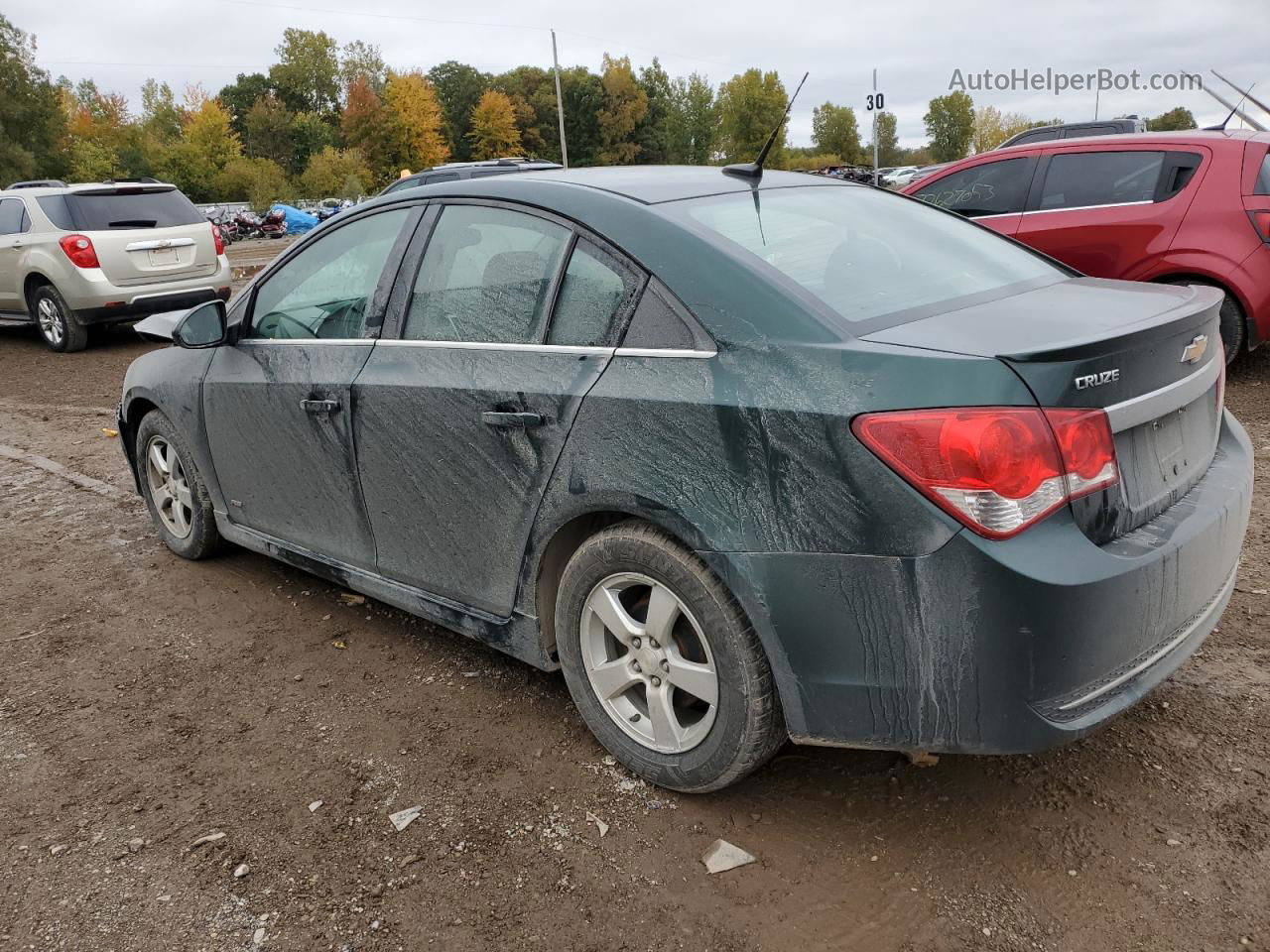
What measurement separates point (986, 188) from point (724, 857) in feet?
22.8

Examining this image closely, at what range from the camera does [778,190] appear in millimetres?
3277

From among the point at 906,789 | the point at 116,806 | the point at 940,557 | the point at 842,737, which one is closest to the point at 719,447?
the point at 940,557

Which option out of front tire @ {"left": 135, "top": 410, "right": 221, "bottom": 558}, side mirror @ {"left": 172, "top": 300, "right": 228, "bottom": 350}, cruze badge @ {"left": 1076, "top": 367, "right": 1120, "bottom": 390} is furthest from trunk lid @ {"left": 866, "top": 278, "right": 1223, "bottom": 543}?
front tire @ {"left": 135, "top": 410, "right": 221, "bottom": 558}

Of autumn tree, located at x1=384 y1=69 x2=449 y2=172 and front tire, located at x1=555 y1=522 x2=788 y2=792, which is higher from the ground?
autumn tree, located at x1=384 y1=69 x2=449 y2=172

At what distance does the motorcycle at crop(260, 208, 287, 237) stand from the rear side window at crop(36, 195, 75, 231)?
29.5 meters

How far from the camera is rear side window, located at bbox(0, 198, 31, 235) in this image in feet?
37.5

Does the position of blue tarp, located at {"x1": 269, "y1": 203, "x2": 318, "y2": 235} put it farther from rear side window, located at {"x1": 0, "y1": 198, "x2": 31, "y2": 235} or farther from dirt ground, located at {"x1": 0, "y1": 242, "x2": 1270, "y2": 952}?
dirt ground, located at {"x1": 0, "y1": 242, "x2": 1270, "y2": 952}

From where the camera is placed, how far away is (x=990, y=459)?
2146 mm

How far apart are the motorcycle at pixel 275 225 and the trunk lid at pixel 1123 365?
40199mm

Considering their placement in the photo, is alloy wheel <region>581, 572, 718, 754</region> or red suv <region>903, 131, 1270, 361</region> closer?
alloy wheel <region>581, 572, 718, 754</region>

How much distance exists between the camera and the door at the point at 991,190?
7.94 meters

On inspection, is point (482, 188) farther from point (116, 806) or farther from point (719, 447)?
point (116, 806)

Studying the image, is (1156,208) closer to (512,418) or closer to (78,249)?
(512,418)

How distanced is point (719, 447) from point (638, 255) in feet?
1.98
